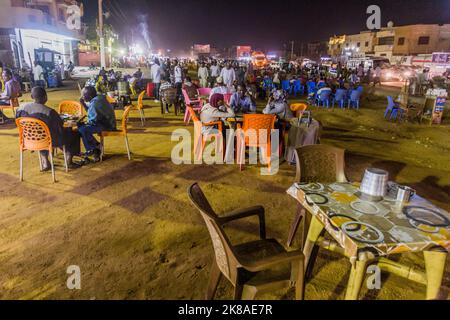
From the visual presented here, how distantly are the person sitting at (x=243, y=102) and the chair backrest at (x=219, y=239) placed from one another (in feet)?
17.3

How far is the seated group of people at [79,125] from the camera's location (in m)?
5.02

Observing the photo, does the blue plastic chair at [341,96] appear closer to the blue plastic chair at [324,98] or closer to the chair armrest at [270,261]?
the blue plastic chair at [324,98]

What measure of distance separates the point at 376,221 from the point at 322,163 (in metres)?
1.32

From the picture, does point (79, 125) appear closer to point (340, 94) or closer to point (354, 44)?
point (340, 94)

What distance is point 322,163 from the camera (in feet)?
11.6

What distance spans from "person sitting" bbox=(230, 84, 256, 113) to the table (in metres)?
4.84

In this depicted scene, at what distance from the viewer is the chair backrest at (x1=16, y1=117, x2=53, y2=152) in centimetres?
466

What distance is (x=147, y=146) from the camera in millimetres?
7105

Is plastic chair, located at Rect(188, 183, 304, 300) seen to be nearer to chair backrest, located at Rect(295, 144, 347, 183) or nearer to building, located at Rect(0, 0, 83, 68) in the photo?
chair backrest, located at Rect(295, 144, 347, 183)

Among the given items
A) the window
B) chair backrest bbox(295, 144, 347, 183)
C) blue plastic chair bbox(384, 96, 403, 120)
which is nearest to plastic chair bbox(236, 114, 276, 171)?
chair backrest bbox(295, 144, 347, 183)

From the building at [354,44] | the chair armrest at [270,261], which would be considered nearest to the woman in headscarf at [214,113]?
the chair armrest at [270,261]

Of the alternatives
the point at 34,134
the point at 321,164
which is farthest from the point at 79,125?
the point at 321,164
